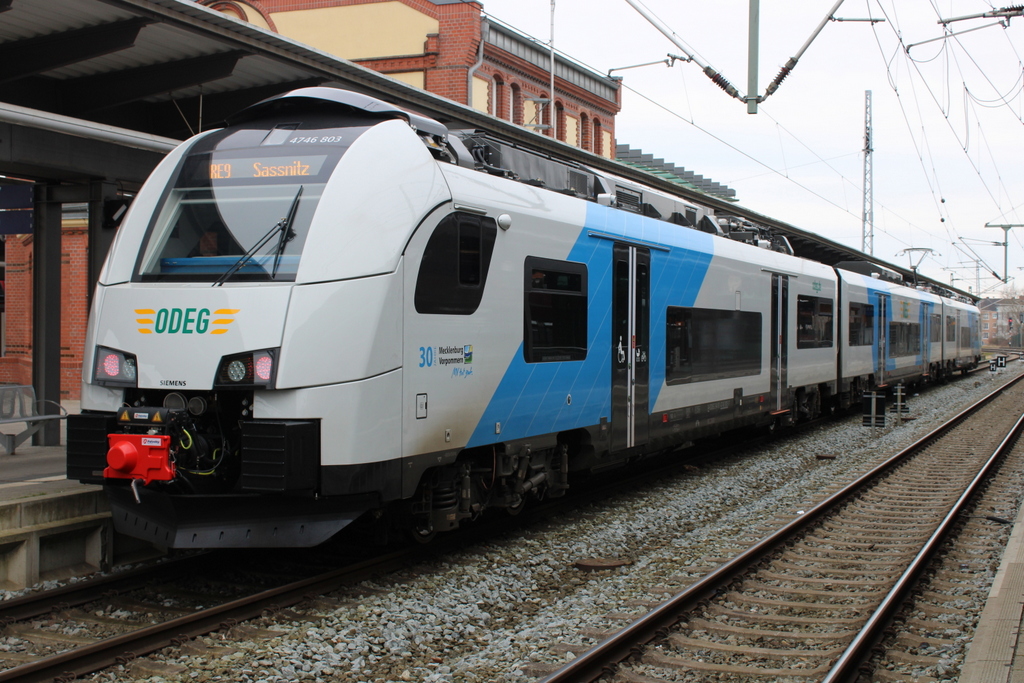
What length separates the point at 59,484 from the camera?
23.9 ft

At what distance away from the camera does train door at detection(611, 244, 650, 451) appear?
8961 millimetres

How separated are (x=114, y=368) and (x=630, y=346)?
194 inches

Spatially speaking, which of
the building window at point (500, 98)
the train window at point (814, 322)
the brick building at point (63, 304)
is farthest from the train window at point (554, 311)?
the building window at point (500, 98)

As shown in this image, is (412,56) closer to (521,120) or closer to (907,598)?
(521,120)

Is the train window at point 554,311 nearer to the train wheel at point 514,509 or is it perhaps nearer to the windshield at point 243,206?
the train wheel at point 514,509

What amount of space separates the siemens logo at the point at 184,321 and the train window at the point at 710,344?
216 inches

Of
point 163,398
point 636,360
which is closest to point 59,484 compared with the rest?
point 163,398

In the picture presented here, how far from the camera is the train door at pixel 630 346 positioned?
8961 millimetres

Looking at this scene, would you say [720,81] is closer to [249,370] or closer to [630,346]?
[630,346]

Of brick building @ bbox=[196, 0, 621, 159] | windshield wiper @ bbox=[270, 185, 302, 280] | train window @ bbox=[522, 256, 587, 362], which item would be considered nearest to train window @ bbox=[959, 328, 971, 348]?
brick building @ bbox=[196, 0, 621, 159]

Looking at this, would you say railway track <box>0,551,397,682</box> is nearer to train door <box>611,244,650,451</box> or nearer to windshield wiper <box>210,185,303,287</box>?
windshield wiper <box>210,185,303,287</box>

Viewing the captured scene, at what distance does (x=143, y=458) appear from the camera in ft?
18.8

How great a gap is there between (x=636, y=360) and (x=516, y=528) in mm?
2201

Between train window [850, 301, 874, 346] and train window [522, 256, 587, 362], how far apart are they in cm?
1173
